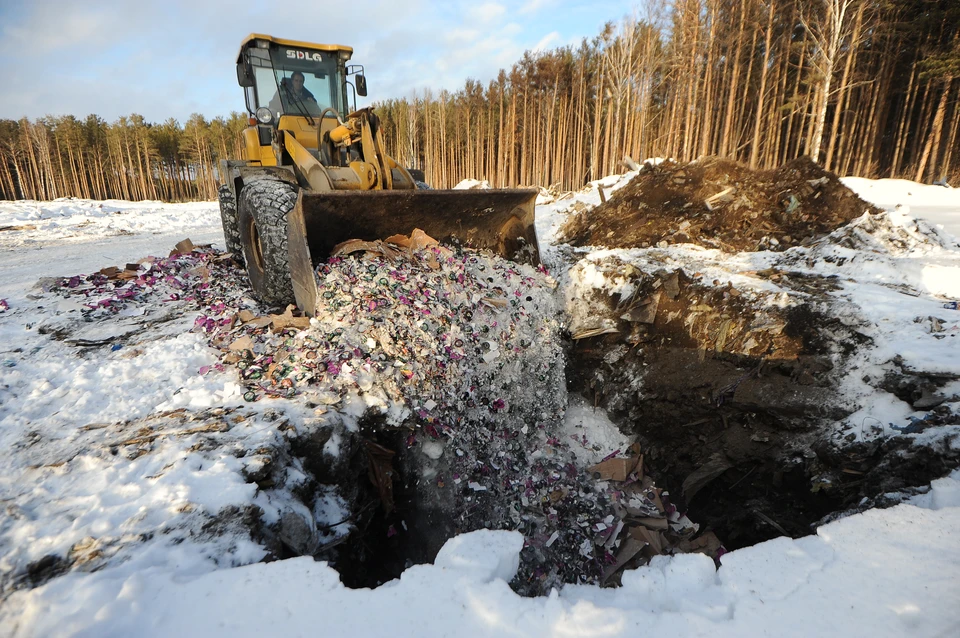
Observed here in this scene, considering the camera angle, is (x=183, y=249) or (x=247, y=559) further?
(x=183, y=249)

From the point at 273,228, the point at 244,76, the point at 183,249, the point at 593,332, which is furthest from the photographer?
the point at 183,249

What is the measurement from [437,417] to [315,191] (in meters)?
2.46

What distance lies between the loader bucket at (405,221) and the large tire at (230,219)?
254cm

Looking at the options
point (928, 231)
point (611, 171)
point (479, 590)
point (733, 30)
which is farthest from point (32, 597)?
point (611, 171)

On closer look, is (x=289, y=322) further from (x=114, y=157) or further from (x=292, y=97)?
(x=114, y=157)

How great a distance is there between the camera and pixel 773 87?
17.7 meters

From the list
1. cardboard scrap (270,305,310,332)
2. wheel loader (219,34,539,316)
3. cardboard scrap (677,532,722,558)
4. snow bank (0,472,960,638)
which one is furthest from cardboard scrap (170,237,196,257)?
cardboard scrap (677,532,722,558)

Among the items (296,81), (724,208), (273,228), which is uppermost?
(296,81)

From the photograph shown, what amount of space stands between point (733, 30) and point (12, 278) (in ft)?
70.8

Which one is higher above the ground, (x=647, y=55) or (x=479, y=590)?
(x=647, y=55)

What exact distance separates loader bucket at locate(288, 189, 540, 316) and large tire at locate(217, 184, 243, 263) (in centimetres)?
254

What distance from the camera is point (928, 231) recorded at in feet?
20.9

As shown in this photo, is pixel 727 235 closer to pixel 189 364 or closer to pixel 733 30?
pixel 189 364

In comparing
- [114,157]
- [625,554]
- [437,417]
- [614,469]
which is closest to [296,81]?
[437,417]
